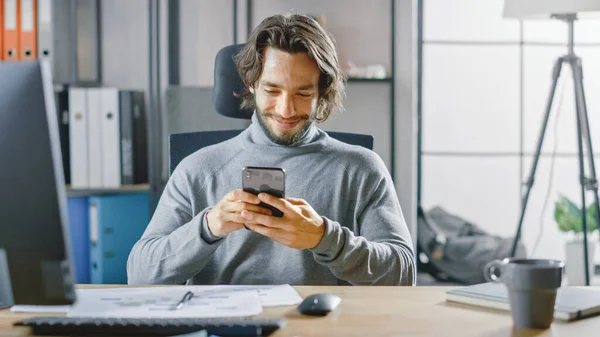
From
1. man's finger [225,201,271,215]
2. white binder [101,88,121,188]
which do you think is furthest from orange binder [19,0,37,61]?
man's finger [225,201,271,215]

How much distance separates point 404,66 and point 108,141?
4.42ft

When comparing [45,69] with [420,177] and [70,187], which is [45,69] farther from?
[420,177]

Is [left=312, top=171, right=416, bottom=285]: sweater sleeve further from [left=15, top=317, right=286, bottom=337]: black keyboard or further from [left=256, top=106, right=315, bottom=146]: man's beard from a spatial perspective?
[left=15, top=317, right=286, bottom=337]: black keyboard

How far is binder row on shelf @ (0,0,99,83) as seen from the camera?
126 inches

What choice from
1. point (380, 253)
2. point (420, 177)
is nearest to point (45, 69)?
point (380, 253)

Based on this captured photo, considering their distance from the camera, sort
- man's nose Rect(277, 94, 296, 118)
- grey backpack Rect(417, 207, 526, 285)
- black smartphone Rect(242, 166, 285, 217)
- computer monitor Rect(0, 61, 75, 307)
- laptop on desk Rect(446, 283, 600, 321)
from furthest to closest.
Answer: grey backpack Rect(417, 207, 526, 285) → man's nose Rect(277, 94, 296, 118) → black smartphone Rect(242, 166, 285, 217) → laptop on desk Rect(446, 283, 600, 321) → computer monitor Rect(0, 61, 75, 307)

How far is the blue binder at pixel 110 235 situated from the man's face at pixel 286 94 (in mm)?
1647

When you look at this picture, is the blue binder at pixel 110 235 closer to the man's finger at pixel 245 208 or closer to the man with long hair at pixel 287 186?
the man with long hair at pixel 287 186

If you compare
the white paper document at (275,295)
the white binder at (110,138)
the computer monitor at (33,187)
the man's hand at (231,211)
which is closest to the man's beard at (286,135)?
the man's hand at (231,211)

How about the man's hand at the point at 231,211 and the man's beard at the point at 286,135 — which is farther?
the man's beard at the point at 286,135

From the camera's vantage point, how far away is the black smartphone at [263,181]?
1349 mm

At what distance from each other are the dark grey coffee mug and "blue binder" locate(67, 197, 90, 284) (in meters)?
2.44

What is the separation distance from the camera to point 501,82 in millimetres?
4070

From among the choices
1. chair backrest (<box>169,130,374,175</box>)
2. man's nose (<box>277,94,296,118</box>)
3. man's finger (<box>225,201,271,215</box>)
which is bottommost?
man's finger (<box>225,201,271,215</box>)
